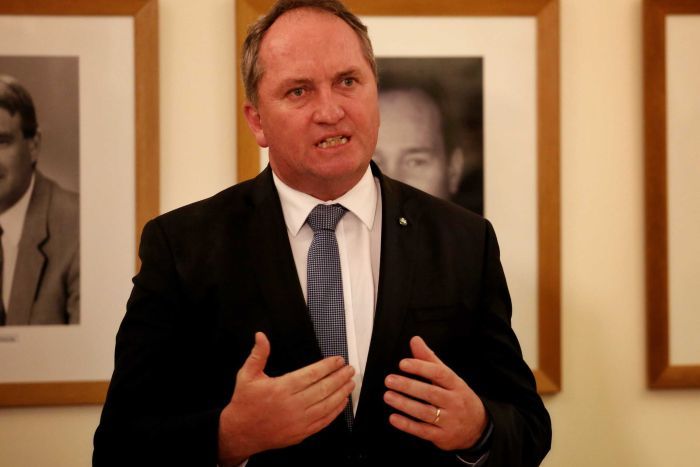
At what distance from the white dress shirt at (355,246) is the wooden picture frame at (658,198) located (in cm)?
80

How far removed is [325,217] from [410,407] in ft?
1.25

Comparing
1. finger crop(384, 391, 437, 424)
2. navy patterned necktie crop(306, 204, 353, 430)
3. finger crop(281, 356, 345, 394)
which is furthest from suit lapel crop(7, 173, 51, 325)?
finger crop(384, 391, 437, 424)

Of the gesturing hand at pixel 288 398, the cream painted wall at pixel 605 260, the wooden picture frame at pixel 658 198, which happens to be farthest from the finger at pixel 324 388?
the wooden picture frame at pixel 658 198

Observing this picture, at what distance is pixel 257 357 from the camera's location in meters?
1.16

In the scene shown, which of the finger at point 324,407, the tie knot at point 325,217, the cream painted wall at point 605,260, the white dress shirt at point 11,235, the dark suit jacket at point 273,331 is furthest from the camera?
the cream painted wall at point 605,260

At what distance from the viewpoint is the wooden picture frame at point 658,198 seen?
1.87m

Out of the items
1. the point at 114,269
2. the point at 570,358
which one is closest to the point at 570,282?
the point at 570,358

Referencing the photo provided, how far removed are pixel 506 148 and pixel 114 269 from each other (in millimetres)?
969

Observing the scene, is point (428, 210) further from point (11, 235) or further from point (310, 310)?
point (11, 235)

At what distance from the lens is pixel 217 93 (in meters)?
1.85

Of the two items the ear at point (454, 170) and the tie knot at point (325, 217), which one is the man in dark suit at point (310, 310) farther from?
the ear at point (454, 170)

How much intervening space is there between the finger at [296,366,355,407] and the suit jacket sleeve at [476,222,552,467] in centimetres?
28

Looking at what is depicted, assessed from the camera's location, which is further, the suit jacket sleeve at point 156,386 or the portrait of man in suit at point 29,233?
the portrait of man in suit at point 29,233

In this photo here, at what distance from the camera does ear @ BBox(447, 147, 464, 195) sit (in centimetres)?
186
